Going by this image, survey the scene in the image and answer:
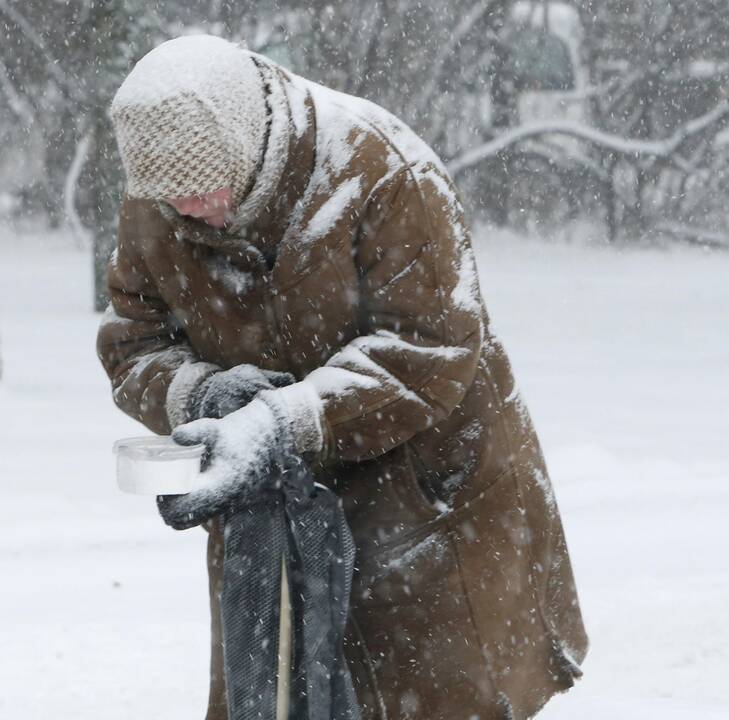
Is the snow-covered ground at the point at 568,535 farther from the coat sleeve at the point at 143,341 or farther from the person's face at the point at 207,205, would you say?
the person's face at the point at 207,205

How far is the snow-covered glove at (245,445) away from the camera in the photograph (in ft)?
6.55

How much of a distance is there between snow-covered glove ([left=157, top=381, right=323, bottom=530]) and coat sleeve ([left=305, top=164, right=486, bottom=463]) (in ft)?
0.10

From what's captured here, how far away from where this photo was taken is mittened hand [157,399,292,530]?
6.54 feet

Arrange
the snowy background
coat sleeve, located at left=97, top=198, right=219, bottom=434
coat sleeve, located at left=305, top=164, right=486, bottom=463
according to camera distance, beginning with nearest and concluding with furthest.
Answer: coat sleeve, located at left=305, top=164, right=486, bottom=463, coat sleeve, located at left=97, top=198, right=219, bottom=434, the snowy background

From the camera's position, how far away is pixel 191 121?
1.96 m

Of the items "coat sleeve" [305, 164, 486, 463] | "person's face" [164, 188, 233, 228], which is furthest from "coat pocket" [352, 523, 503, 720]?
"person's face" [164, 188, 233, 228]

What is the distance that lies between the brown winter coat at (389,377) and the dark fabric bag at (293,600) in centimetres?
12

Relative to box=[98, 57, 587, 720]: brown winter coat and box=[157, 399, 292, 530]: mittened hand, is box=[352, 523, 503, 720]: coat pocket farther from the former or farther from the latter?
box=[157, 399, 292, 530]: mittened hand

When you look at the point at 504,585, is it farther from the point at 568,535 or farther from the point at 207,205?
the point at 568,535

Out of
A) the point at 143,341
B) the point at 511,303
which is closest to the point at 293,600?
the point at 143,341

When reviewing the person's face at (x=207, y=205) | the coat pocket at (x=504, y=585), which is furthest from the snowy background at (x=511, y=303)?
the person's face at (x=207, y=205)

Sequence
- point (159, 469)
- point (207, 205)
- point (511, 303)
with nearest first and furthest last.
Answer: point (159, 469), point (207, 205), point (511, 303)

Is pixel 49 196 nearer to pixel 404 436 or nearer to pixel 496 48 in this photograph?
pixel 496 48

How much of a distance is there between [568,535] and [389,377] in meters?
3.66
